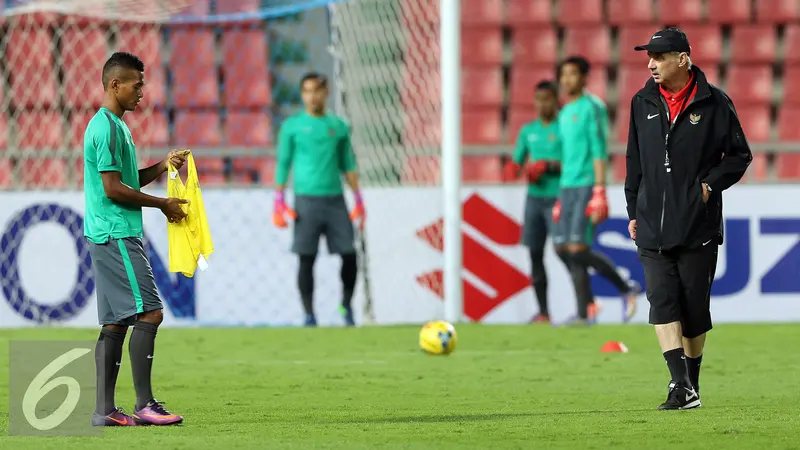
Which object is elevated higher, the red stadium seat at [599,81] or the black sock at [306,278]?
the red stadium seat at [599,81]

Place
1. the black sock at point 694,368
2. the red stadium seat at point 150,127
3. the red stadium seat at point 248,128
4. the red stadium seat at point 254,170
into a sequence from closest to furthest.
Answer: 1. the black sock at point 694,368
2. the red stadium seat at point 254,170
3. the red stadium seat at point 150,127
4. the red stadium seat at point 248,128

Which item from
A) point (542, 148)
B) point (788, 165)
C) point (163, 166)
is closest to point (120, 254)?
point (163, 166)

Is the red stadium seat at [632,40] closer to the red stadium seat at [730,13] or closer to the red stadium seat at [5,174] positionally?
the red stadium seat at [730,13]

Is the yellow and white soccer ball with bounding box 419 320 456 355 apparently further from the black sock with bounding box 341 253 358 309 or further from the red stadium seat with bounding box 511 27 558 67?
the red stadium seat with bounding box 511 27 558 67

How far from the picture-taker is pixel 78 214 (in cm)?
1205

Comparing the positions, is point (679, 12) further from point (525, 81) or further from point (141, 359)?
point (141, 359)

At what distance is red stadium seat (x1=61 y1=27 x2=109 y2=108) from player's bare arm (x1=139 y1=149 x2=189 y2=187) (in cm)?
889

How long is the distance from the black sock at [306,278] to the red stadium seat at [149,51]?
148 inches

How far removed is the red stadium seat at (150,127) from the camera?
14211 millimetres

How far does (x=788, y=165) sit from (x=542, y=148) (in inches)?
180

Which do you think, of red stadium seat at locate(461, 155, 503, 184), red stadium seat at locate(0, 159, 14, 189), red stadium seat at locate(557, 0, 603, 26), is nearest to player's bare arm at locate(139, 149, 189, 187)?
red stadium seat at locate(0, 159, 14, 189)

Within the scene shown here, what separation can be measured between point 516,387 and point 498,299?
4.64 meters

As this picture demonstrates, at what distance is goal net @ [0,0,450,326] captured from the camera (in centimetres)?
1202

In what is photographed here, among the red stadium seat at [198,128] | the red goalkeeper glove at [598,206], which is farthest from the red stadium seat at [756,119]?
the red stadium seat at [198,128]
